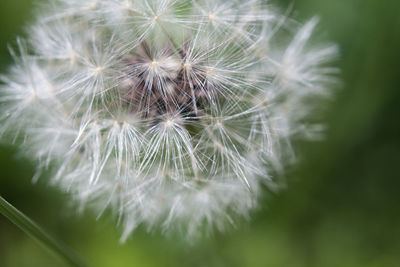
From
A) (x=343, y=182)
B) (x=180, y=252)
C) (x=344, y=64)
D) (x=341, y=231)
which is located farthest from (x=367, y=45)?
(x=180, y=252)

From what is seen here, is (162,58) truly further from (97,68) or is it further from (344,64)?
(344,64)

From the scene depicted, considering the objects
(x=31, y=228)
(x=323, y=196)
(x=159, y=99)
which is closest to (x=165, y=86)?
(x=159, y=99)

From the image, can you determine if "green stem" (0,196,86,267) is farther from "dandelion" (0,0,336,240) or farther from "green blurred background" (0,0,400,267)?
"green blurred background" (0,0,400,267)

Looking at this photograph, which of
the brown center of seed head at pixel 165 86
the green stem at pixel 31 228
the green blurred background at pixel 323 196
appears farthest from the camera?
the green blurred background at pixel 323 196

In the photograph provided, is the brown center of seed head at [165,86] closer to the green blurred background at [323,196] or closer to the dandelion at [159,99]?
the dandelion at [159,99]

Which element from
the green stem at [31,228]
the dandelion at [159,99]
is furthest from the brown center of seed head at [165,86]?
the green stem at [31,228]

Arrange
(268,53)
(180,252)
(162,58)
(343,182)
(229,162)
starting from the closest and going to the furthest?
(162,58)
(229,162)
(268,53)
(180,252)
(343,182)
